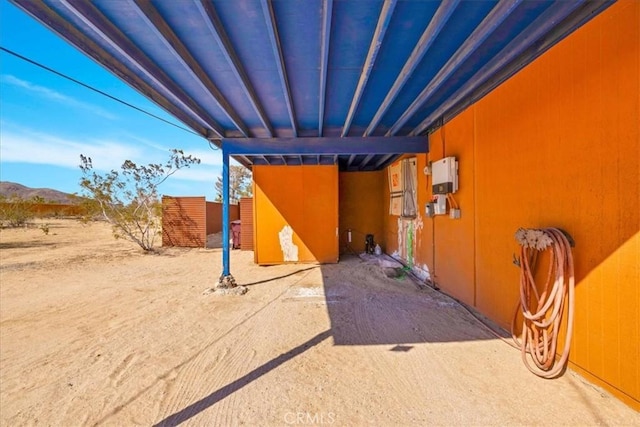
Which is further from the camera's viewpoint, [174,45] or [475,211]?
[475,211]

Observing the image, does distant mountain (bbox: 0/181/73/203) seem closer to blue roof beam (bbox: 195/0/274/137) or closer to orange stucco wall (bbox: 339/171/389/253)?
orange stucco wall (bbox: 339/171/389/253)

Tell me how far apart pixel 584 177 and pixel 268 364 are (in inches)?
119

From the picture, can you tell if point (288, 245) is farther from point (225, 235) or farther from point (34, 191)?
point (34, 191)

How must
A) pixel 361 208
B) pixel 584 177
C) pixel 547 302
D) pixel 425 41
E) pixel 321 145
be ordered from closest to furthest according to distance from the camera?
pixel 584 177
pixel 547 302
pixel 425 41
pixel 321 145
pixel 361 208

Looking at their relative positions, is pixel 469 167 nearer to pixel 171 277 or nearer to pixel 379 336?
pixel 379 336

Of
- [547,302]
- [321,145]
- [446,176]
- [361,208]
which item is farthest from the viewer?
[361,208]

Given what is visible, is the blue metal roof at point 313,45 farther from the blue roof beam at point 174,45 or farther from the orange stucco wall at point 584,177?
the orange stucco wall at point 584,177

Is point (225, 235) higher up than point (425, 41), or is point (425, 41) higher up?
point (425, 41)

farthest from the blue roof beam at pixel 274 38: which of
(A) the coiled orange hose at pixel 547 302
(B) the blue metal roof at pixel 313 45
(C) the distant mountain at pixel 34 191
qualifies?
(C) the distant mountain at pixel 34 191

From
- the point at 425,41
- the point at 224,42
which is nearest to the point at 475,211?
the point at 425,41

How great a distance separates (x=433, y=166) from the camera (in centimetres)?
433

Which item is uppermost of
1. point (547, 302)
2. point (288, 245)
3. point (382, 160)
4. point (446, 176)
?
point (382, 160)

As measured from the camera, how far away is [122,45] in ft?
7.50

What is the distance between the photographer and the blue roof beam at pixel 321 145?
16.0ft
